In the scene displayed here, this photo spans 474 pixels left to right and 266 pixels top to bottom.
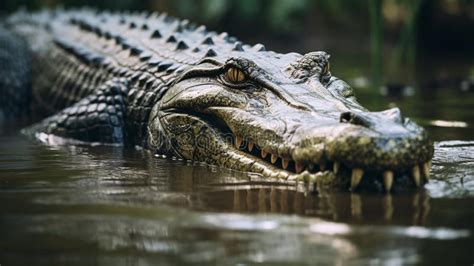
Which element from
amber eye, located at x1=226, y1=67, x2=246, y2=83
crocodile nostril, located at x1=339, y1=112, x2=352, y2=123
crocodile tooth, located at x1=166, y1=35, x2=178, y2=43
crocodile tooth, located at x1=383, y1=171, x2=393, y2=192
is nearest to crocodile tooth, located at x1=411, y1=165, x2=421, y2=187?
crocodile tooth, located at x1=383, y1=171, x2=393, y2=192

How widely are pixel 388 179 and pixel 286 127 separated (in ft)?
1.90

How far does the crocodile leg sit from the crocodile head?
529 millimetres

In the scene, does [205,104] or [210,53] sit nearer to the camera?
[205,104]

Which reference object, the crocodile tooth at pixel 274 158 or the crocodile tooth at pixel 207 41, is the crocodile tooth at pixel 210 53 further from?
the crocodile tooth at pixel 274 158

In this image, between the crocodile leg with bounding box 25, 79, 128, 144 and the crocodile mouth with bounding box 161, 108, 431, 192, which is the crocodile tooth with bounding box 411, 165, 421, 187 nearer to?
the crocodile mouth with bounding box 161, 108, 431, 192

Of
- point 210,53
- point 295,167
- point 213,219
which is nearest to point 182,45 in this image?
point 210,53

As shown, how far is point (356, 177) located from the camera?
3035mm

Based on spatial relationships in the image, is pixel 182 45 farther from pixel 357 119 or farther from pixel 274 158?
pixel 357 119

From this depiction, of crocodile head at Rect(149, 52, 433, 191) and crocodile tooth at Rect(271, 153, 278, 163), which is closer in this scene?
crocodile head at Rect(149, 52, 433, 191)

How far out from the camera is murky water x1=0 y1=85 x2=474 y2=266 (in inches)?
88.2

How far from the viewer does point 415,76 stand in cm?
954

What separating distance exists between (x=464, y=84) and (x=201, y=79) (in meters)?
4.98

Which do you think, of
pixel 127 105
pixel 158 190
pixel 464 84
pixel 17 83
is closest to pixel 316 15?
pixel 464 84

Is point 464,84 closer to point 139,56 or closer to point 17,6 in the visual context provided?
point 139,56
